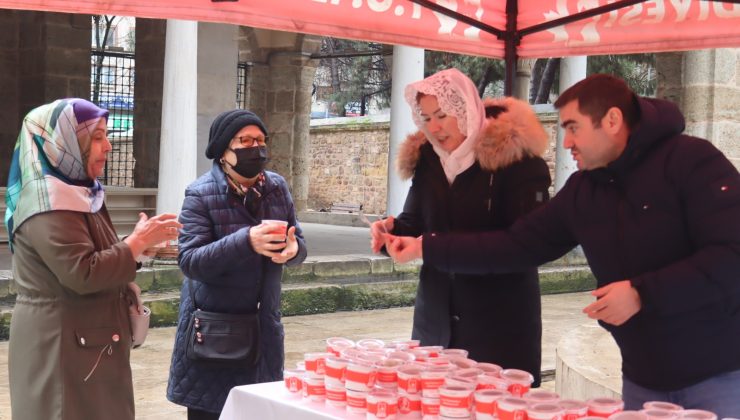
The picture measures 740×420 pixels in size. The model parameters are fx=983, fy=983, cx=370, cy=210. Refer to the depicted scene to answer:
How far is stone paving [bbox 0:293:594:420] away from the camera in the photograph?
22.1 ft

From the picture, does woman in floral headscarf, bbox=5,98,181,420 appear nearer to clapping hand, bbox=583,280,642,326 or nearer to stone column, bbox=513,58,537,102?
clapping hand, bbox=583,280,642,326

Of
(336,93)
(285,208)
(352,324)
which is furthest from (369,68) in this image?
(285,208)

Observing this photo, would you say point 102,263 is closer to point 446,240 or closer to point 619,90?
point 446,240

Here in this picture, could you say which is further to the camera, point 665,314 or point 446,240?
point 446,240

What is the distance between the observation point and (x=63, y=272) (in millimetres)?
3154

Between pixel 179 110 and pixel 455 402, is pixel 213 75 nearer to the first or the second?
pixel 179 110

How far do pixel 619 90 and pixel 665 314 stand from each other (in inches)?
26.0

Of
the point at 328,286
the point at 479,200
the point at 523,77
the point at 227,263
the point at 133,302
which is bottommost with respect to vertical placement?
the point at 328,286

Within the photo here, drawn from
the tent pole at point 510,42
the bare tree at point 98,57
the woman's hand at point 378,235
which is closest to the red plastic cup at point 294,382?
the woman's hand at point 378,235

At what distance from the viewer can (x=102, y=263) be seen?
3.23 metres

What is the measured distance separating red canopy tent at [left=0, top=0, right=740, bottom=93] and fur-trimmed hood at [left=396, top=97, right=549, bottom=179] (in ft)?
2.77

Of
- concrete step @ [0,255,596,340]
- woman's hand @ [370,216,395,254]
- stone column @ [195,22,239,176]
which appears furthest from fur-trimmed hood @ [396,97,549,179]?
stone column @ [195,22,239,176]

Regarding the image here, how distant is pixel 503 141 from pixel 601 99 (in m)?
0.80

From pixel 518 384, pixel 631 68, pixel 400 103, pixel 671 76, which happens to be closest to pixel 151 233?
pixel 518 384
